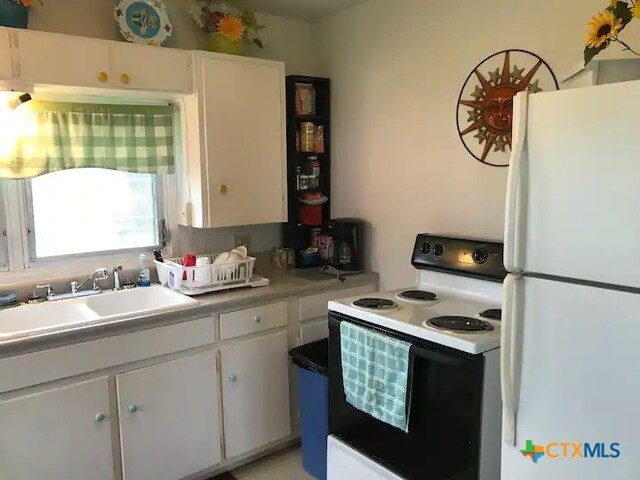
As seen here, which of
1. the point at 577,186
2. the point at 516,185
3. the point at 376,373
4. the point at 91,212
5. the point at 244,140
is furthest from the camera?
the point at 244,140

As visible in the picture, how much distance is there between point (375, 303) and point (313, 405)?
0.68 m

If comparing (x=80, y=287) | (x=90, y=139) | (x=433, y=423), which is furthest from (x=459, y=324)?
(x=90, y=139)

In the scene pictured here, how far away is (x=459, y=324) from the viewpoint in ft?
6.37

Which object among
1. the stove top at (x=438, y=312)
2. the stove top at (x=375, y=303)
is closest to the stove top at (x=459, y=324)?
the stove top at (x=438, y=312)

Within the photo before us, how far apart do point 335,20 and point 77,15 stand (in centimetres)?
146

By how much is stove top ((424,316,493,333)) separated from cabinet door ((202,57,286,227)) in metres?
1.32

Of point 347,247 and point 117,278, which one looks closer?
point 117,278

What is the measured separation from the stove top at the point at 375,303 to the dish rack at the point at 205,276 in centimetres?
71

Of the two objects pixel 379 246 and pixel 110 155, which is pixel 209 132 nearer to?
pixel 110 155

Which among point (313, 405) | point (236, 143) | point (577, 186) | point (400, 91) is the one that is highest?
point (400, 91)

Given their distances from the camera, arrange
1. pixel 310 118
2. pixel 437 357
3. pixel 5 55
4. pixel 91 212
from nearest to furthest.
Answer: pixel 437 357 → pixel 5 55 → pixel 91 212 → pixel 310 118

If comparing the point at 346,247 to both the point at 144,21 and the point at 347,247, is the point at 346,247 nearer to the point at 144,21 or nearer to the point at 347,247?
the point at 347,247

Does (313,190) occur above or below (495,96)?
below

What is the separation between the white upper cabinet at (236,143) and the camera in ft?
8.95
